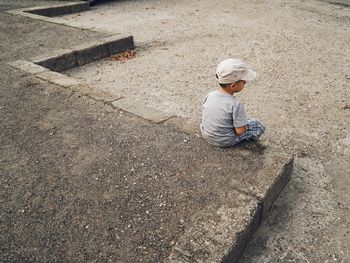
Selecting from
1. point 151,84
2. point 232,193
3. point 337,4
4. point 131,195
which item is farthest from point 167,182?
point 337,4

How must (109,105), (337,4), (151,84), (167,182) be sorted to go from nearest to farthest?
(167,182) → (109,105) → (151,84) → (337,4)

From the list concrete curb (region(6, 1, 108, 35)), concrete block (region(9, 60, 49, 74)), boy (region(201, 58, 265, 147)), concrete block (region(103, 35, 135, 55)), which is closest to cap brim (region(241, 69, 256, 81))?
boy (region(201, 58, 265, 147))

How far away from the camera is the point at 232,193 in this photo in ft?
8.85

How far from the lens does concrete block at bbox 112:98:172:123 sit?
12.7ft

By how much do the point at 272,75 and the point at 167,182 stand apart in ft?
12.0

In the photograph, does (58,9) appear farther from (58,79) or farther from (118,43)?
(58,79)

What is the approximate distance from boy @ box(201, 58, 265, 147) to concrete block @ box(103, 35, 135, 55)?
13.3ft

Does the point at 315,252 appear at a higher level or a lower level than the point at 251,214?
lower

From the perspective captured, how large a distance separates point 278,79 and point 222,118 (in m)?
2.96

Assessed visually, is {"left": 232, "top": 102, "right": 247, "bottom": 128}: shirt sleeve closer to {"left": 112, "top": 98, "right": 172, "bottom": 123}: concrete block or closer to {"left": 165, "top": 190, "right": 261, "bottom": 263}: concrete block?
{"left": 165, "top": 190, "right": 261, "bottom": 263}: concrete block

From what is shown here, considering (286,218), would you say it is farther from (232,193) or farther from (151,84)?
(151,84)

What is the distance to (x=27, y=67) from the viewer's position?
17.5 feet

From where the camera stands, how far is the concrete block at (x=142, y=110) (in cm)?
386

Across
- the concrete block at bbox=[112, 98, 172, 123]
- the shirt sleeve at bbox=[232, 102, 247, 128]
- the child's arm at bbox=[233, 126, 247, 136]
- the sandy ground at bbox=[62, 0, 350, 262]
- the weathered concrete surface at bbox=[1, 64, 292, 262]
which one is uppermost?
the shirt sleeve at bbox=[232, 102, 247, 128]
